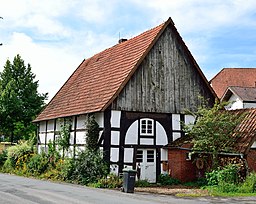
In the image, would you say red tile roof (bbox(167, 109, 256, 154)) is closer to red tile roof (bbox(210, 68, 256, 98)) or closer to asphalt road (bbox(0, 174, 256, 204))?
asphalt road (bbox(0, 174, 256, 204))

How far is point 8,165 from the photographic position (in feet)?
112

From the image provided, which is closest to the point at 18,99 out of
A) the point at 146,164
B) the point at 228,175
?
the point at 146,164

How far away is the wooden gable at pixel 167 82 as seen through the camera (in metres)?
25.6

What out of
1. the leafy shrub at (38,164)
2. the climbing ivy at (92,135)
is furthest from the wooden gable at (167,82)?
the leafy shrub at (38,164)

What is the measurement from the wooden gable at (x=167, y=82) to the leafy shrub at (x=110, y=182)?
4300 millimetres

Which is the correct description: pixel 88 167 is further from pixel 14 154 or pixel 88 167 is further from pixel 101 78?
pixel 14 154

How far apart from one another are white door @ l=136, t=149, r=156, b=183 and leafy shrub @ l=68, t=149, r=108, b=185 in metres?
2.33

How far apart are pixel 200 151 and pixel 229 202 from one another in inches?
271

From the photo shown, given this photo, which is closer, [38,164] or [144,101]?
[144,101]

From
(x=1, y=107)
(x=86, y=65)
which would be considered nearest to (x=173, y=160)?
(x=86, y=65)

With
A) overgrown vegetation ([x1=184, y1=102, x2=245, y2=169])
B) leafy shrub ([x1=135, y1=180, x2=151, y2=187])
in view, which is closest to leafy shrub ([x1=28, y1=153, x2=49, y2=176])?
leafy shrub ([x1=135, y1=180, x2=151, y2=187])

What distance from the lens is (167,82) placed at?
87.9ft

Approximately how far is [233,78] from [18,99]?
27454mm

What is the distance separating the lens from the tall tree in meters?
46.3
